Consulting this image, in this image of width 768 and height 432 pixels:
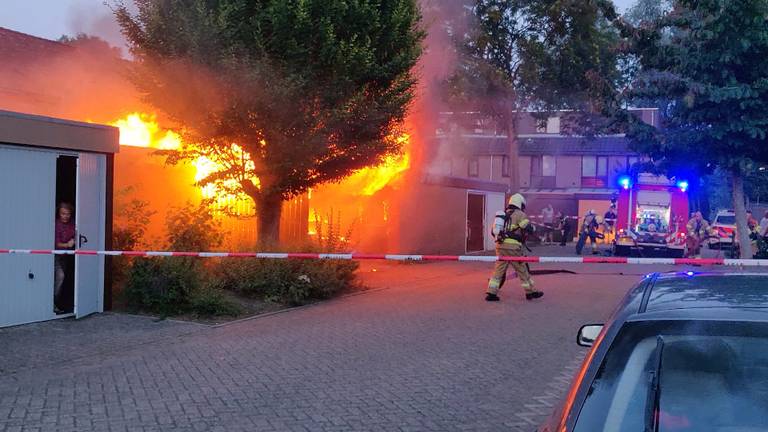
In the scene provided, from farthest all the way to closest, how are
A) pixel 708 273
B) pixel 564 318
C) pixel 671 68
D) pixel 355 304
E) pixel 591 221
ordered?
pixel 591 221, pixel 671 68, pixel 355 304, pixel 564 318, pixel 708 273

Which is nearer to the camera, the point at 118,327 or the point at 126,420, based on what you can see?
the point at 126,420

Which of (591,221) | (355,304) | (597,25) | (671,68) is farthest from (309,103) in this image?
(597,25)

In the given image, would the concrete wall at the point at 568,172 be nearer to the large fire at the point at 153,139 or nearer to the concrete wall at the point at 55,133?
the large fire at the point at 153,139

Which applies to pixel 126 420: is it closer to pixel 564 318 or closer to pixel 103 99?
pixel 564 318

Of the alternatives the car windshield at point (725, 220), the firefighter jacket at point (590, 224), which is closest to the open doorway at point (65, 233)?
the firefighter jacket at point (590, 224)

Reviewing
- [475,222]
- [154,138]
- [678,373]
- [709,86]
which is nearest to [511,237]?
[709,86]

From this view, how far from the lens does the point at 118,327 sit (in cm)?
885

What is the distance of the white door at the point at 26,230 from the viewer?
8492 mm

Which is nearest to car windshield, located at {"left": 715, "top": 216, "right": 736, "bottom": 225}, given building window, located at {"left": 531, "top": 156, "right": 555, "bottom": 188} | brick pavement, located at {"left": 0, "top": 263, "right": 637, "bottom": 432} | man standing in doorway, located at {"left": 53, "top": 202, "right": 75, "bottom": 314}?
building window, located at {"left": 531, "top": 156, "right": 555, "bottom": 188}

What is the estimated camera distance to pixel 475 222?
23.0 metres

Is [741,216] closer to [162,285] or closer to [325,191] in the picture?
[325,191]

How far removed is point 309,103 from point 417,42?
234 centimetres

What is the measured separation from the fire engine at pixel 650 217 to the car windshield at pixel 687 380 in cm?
2041

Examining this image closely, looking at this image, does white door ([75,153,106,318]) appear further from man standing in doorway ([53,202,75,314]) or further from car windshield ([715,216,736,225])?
car windshield ([715,216,736,225])
